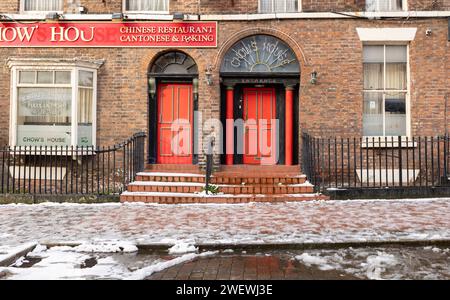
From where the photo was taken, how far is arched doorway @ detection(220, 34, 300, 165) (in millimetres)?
11289

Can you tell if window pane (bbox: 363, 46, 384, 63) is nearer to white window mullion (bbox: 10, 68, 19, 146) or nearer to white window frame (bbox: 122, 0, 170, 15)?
white window frame (bbox: 122, 0, 170, 15)

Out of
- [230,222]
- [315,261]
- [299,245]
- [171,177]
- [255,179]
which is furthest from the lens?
[171,177]

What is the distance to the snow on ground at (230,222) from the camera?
5.96 metres

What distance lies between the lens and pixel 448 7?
36.1ft

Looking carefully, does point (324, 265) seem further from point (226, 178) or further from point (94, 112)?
point (94, 112)

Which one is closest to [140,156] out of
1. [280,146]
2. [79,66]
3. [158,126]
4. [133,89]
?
[158,126]

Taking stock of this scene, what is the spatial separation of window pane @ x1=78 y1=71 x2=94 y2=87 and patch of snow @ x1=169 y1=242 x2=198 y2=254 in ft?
23.3

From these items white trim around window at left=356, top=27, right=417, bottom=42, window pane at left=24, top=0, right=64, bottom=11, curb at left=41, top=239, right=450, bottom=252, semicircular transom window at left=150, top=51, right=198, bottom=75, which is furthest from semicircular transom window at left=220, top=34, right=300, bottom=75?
curb at left=41, top=239, right=450, bottom=252

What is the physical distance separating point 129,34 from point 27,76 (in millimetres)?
2944

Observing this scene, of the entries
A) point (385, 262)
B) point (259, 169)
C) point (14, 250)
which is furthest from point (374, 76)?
point (14, 250)

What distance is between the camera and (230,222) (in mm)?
7121

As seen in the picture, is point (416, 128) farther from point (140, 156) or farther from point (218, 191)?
point (140, 156)
